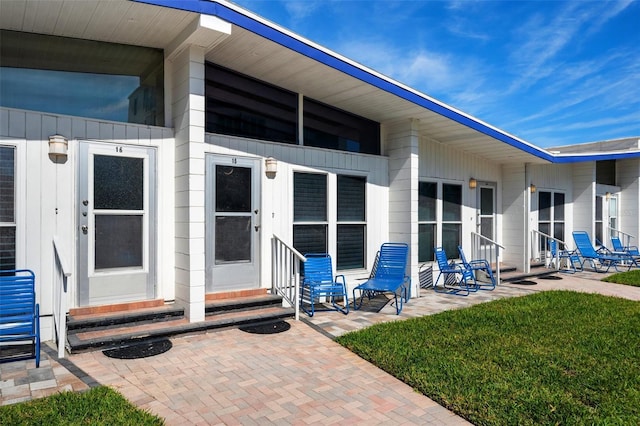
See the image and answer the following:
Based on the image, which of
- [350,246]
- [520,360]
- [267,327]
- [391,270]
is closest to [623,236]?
[391,270]

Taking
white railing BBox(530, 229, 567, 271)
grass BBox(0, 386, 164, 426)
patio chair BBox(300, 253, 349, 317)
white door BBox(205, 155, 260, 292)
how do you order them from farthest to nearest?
white railing BBox(530, 229, 567, 271)
patio chair BBox(300, 253, 349, 317)
white door BBox(205, 155, 260, 292)
grass BBox(0, 386, 164, 426)

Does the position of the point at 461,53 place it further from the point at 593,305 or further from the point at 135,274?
the point at 135,274

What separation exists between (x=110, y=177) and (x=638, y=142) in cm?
1448

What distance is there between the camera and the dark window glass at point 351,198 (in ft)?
22.0

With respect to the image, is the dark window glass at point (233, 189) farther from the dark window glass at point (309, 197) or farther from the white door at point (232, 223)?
the dark window glass at point (309, 197)

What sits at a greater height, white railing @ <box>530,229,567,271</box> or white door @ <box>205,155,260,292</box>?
white door @ <box>205,155,260,292</box>

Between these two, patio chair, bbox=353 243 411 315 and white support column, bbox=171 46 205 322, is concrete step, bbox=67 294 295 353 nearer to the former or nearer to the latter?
white support column, bbox=171 46 205 322

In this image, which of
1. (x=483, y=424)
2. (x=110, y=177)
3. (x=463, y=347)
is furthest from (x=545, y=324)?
(x=110, y=177)

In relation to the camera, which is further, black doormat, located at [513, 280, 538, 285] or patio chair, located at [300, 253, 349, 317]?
black doormat, located at [513, 280, 538, 285]

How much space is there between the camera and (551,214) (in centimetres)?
1105

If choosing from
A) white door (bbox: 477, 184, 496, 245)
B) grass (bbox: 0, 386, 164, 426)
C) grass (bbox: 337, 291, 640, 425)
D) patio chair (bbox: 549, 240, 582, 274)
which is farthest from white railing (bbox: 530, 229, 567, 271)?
grass (bbox: 0, 386, 164, 426)

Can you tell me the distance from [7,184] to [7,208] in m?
0.24

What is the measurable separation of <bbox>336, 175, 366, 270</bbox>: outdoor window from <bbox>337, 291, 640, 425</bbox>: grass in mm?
1729

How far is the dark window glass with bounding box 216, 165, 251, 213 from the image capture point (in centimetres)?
535
